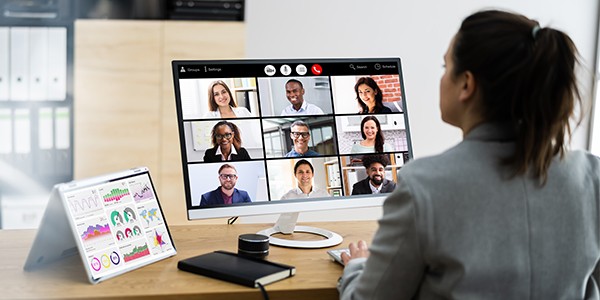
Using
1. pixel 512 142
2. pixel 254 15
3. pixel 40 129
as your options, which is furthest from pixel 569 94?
pixel 40 129

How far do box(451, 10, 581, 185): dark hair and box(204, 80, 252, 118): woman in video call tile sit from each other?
2.34ft

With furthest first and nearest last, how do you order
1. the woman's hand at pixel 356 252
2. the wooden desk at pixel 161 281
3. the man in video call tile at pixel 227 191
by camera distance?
the man in video call tile at pixel 227 191 < the woman's hand at pixel 356 252 < the wooden desk at pixel 161 281

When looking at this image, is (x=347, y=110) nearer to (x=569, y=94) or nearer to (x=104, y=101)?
(x=569, y=94)

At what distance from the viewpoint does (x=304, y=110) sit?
1825 mm

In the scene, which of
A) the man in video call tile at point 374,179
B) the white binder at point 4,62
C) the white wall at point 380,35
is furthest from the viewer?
the white wall at point 380,35

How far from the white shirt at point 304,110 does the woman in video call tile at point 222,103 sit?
0.10 metres

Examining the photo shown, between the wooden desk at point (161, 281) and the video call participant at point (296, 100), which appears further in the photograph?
the video call participant at point (296, 100)

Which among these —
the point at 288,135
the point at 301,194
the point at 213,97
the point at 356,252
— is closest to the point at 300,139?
the point at 288,135

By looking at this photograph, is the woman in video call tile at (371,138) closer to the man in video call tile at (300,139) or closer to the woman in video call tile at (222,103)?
the man in video call tile at (300,139)

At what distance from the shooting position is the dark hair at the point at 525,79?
1169 mm

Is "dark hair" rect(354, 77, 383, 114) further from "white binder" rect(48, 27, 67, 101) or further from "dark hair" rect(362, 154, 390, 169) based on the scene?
"white binder" rect(48, 27, 67, 101)

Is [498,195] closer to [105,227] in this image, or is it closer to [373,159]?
[373,159]

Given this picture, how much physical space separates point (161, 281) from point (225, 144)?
42 centimetres

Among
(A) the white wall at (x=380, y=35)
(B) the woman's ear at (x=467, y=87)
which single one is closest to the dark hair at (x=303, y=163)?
(B) the woman's ear at (x=467, y=87)
